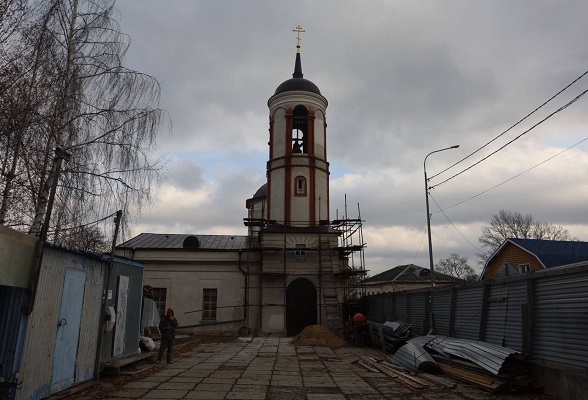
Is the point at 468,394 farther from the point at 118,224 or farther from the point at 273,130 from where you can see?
the point at 273,130

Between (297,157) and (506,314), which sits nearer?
(506,314)

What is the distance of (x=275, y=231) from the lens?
84.4 ft

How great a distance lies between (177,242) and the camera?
29.1m

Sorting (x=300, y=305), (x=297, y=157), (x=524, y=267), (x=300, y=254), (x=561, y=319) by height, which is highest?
(x=297, y=157)

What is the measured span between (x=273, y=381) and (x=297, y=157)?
17.8m

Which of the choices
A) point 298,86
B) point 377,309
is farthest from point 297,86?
point 377,309

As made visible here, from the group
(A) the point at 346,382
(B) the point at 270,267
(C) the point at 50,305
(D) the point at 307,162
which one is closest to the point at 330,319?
(B) the point at 270,267

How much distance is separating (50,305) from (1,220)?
7.31 ft

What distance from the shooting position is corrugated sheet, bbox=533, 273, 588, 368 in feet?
25.7

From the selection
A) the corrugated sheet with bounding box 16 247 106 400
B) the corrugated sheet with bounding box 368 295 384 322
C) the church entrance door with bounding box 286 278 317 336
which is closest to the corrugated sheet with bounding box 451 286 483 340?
the corrugated sheet with bounding box 368 295 384 322

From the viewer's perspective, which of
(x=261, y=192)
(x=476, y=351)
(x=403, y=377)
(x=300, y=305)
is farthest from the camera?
(x=261, y=192)

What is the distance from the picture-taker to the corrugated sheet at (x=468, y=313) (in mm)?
11912

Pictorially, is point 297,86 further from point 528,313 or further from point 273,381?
point 528,313

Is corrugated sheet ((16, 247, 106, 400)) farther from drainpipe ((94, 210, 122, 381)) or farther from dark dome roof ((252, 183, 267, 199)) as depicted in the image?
dark dome roof ((252, 183, 267, 199))
